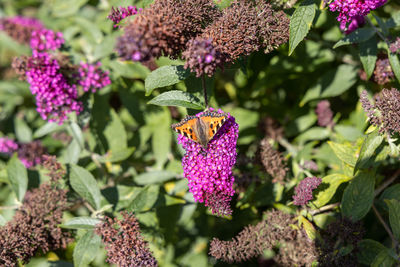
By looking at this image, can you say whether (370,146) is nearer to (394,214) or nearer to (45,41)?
(394,214)

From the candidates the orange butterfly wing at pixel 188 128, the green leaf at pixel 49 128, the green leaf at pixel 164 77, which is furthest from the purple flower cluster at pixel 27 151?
the orange butterfly wing at pixel 188 128

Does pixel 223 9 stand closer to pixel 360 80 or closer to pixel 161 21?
pixel 161 21

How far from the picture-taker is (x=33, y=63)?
250cm

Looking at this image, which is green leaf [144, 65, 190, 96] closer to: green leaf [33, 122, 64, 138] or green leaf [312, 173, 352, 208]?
green leaf [312, 173, 352, 208]

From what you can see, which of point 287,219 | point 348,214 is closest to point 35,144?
point 287,219

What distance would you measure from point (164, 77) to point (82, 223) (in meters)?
1.12

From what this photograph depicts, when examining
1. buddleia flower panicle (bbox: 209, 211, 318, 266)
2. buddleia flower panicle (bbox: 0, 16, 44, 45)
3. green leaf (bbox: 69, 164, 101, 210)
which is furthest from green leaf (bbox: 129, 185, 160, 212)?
buddleia flower panicle (bbox: 0, 16, 44, 45)

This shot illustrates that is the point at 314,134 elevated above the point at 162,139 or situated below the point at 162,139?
above

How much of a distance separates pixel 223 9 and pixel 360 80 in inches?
55.0

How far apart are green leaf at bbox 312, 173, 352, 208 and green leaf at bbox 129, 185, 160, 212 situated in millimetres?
1127

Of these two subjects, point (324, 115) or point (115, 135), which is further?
point (115, 135)

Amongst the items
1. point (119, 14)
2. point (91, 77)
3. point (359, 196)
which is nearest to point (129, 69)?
point (91, 77)

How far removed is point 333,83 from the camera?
272 cm

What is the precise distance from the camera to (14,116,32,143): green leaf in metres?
3.66
